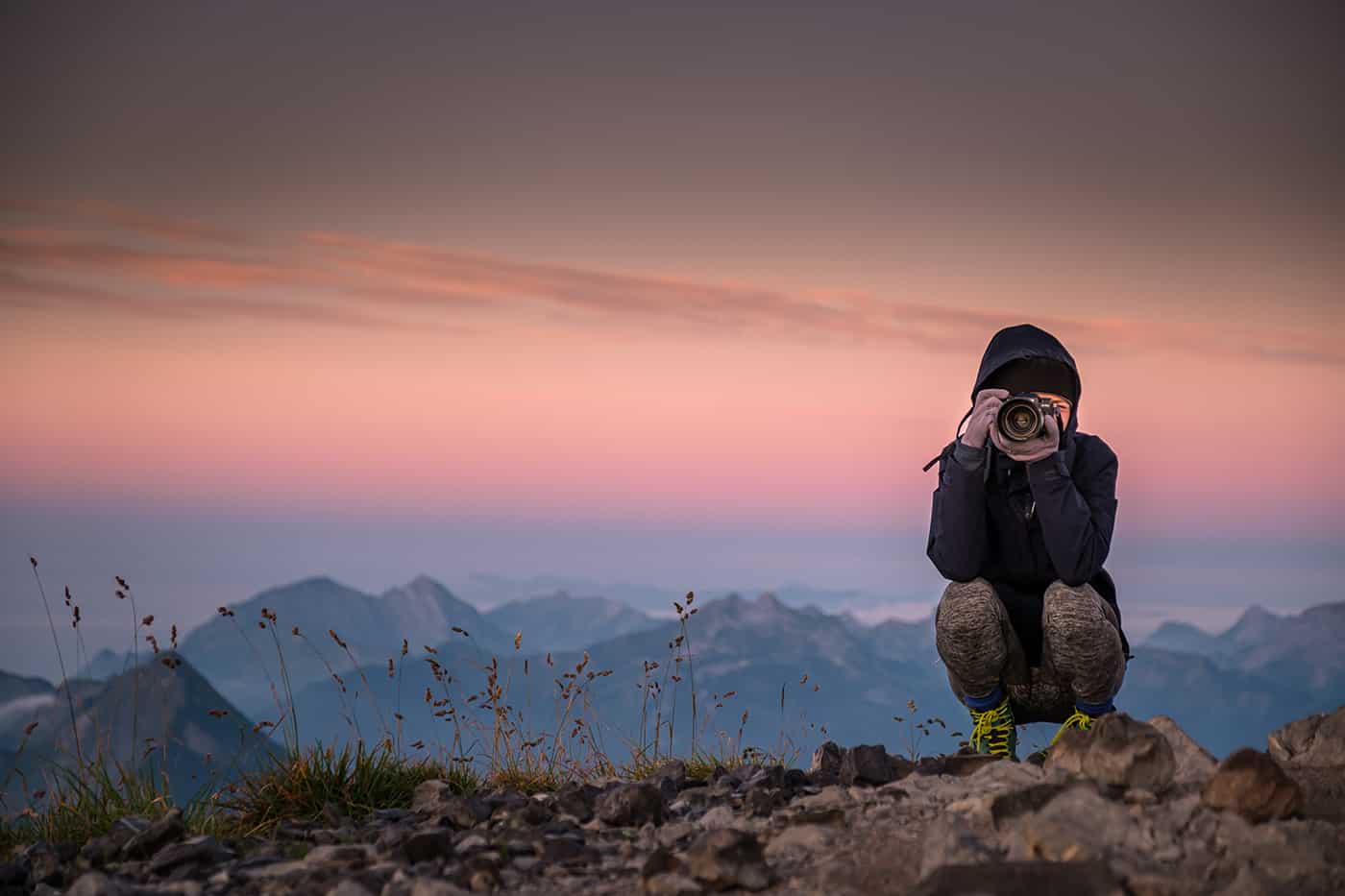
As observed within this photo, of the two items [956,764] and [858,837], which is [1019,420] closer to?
[956,764]

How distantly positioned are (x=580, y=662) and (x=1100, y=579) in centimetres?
304

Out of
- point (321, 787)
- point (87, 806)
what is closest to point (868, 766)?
point (321, 787)

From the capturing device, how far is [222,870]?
4.56 metres

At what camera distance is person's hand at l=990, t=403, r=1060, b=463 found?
6180 mm

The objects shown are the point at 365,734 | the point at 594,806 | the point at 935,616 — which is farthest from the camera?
the point at 935,616

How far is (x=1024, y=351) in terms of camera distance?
22.1 ft

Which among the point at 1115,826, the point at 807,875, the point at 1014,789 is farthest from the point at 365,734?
the point at 1115,826

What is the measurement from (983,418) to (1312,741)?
7.12 feet

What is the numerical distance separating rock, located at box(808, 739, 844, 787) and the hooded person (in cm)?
96

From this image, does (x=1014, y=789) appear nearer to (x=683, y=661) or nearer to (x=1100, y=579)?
(x=1100, y=579)

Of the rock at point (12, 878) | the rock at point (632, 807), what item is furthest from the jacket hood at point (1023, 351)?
the rock at point (12, 878)

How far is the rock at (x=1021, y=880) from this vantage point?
11.3ft

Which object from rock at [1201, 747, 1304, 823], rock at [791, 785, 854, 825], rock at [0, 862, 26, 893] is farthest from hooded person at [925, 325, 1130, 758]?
rock at [0, 862, 26, 893]

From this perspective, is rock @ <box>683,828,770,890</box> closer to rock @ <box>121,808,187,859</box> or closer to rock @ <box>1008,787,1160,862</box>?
rock @ <box>1008,787,1160,862</box>
